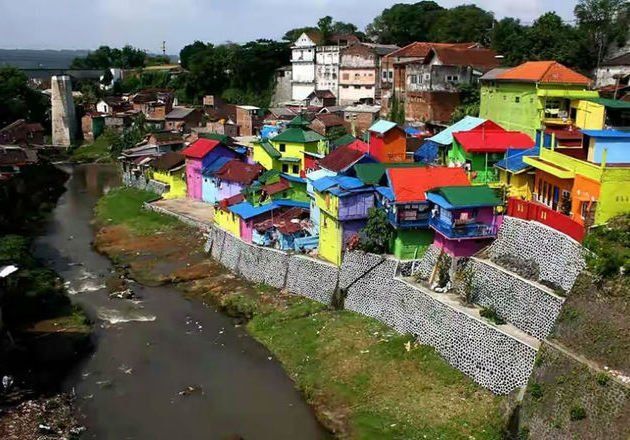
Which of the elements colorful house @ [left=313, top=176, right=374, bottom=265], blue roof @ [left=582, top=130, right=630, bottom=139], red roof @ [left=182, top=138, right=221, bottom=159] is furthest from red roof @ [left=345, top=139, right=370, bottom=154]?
red roof @ [left=182, top=138, right=221, bottom=159]

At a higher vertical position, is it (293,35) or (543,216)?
(293,35)

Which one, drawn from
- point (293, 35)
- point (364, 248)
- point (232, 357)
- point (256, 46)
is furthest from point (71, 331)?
point (293, 35)

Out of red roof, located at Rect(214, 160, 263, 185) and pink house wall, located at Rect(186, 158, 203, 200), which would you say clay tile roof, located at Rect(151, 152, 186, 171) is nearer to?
pink house wall, located at Rect(186, 158, 203, 200)

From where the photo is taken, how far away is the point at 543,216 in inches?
790

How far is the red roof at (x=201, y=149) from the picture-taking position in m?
40.4

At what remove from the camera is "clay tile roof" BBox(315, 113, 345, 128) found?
152 feet

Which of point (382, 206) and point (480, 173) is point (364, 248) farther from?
point (480, 173)

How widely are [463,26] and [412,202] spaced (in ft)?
147

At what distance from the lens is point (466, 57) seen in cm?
4269

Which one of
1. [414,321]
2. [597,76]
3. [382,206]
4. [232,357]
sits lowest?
[232,357]

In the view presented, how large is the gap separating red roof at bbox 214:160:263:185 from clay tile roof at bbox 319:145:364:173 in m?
8.48

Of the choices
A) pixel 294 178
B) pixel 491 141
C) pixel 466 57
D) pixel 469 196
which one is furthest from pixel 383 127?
pixel 466 57

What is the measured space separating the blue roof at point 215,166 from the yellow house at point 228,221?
21.0 ft

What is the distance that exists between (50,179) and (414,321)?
3990cm
